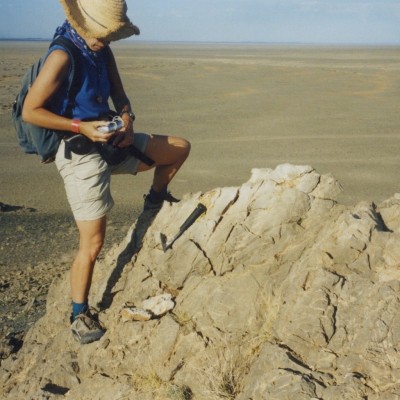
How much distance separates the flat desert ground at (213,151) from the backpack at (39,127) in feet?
10.7

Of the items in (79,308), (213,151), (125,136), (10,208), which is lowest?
(213,151)

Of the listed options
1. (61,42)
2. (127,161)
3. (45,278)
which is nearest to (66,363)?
(127,161)

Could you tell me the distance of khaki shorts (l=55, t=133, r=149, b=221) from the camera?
4531 millimetres

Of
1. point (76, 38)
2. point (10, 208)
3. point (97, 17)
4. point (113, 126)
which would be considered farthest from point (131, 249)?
point (10, 208)

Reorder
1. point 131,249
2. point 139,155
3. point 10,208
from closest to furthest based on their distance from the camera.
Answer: point 139,155 → point 131,249 → point 10,208

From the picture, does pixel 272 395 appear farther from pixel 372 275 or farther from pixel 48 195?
pixel 48 195

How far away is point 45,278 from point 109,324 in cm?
384

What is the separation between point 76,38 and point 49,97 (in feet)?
1.71

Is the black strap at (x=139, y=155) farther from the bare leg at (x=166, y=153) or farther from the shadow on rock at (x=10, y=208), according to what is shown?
the shadow on rock at (x=10, y=208)

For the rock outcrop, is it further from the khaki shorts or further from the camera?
the camera

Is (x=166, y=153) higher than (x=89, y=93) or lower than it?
lower

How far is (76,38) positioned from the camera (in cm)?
423

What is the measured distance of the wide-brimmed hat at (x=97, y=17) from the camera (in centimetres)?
421

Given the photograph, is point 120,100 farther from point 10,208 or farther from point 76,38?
point 10,208
